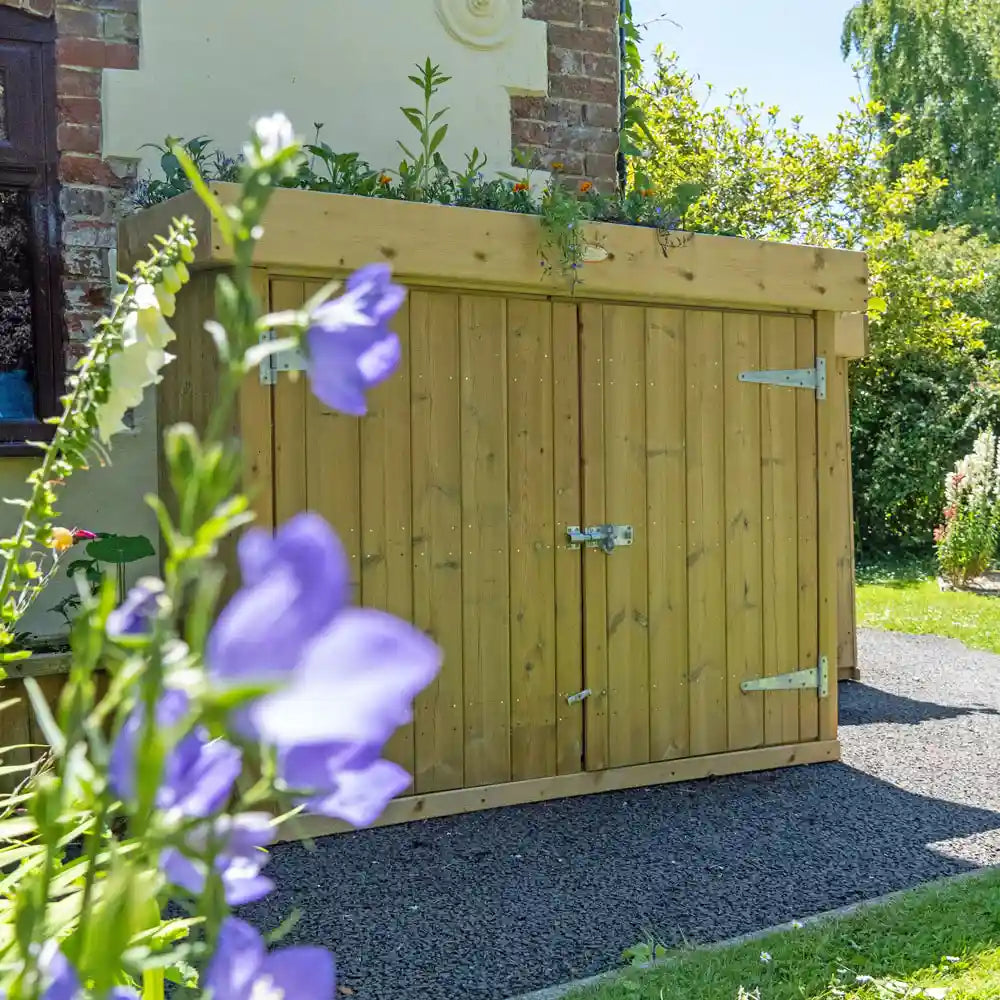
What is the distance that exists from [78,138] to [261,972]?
4446mm

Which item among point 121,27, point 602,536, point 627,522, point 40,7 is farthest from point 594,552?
point 40,7

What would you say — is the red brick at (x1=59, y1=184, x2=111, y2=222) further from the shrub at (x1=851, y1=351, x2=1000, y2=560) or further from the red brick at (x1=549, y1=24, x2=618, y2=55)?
the shrub at (x1=851, y1=351, x2=1000, y2=560)

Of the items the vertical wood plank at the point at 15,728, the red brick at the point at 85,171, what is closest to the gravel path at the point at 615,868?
the vertical wood plank at the point at 15,728

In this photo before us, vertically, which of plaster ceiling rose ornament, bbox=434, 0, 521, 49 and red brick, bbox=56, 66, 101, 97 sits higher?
plaster ceiling rose ornament, bbox=434, 0, 521, 49

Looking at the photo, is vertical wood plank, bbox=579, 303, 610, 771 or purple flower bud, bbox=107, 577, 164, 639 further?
vertical wood plank, bbox=579, 303, 610, 771

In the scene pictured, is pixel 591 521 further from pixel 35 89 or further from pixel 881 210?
pixel 881 210

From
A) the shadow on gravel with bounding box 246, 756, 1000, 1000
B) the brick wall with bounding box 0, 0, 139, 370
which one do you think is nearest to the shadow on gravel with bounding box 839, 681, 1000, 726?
the shadow on gravel with bounding box 246, 756, 1000, 1000

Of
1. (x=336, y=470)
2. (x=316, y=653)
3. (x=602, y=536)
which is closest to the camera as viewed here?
(x=316, y=653)

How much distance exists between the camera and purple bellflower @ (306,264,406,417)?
44 centimetres

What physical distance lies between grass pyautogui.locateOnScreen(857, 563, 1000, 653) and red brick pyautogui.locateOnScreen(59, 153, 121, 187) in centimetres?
602

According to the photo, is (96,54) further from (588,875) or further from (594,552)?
(588,875)

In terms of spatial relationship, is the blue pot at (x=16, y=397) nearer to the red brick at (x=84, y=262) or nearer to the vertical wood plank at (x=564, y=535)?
the red brick at (x=84, y=262)

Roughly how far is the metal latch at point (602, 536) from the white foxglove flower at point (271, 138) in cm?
406

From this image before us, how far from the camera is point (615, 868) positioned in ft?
12.0
